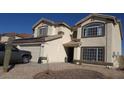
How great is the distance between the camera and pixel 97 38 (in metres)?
16.7

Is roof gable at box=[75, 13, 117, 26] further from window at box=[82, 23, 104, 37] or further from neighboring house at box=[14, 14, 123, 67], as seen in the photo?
window at box=[82, 23, 104, 37]

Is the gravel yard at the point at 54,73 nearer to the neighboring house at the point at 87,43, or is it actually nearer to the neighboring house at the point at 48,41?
the neighboring house at the point at 87,43

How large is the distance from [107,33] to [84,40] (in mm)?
3093

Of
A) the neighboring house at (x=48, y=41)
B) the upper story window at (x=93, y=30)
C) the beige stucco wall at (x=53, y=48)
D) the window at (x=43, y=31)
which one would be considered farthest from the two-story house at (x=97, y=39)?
the window at (x=43, y=31)

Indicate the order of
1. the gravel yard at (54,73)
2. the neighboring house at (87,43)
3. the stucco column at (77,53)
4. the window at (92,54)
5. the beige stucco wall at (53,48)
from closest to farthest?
the gravel yard at (54,73)
the neighboring house at (87,43)
the window at (92,54)
the beige stucco wall at (53,48)
the stucco column at (77,53)

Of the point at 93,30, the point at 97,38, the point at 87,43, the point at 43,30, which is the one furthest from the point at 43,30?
the point at 97,38

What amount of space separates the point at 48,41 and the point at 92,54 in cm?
537

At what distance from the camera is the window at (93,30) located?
16462 mm

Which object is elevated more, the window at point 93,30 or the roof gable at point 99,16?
the roof gable at point 99,16

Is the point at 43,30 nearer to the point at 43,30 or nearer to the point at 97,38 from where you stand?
the point at 43,30

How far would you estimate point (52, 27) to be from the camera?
69.4 feet

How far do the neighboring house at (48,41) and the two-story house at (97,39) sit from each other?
2.37 meters
